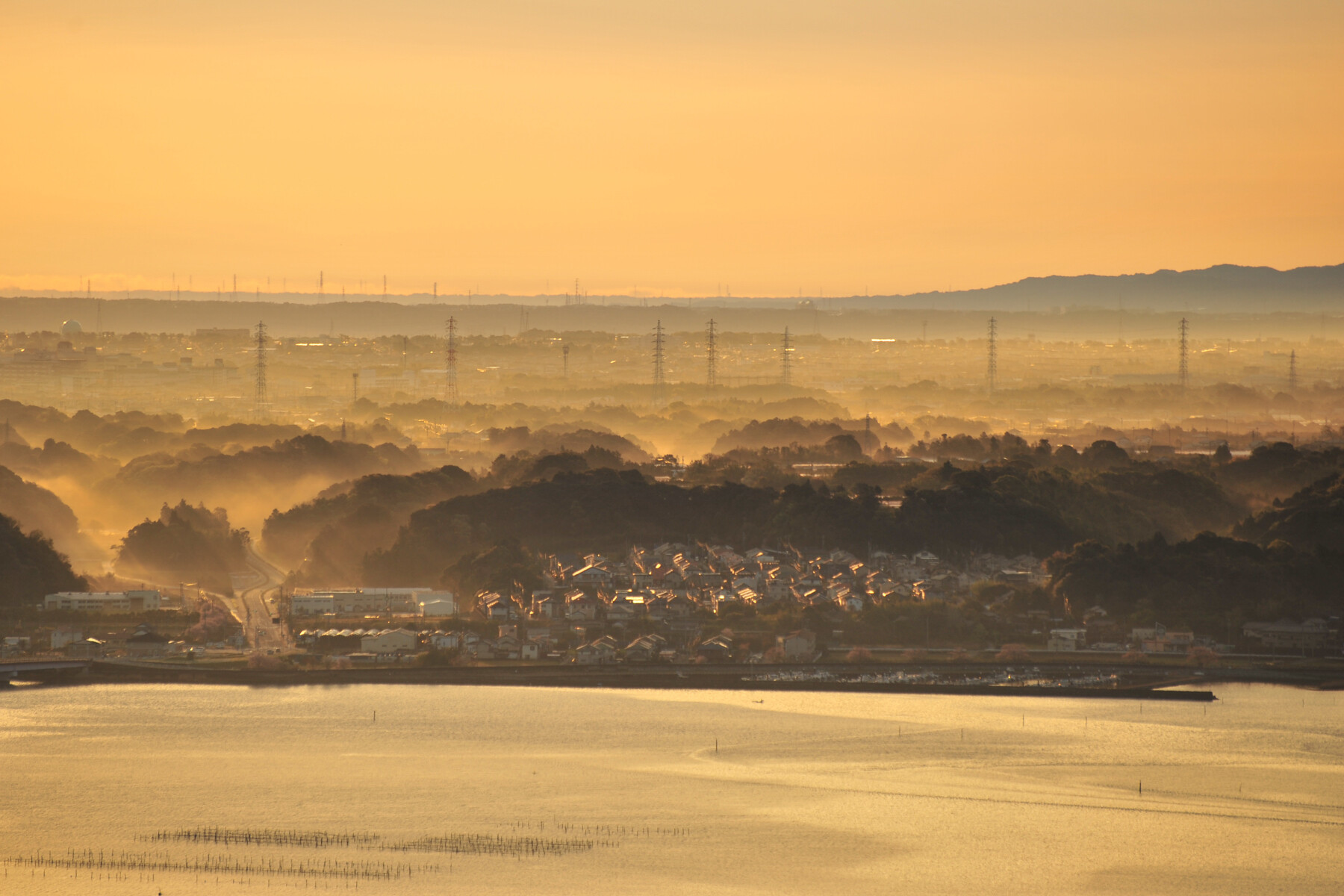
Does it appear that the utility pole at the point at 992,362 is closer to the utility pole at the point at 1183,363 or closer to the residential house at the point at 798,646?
the utility pole at the point at 1183,363

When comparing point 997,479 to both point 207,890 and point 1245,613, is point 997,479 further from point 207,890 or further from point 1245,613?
point 207,890

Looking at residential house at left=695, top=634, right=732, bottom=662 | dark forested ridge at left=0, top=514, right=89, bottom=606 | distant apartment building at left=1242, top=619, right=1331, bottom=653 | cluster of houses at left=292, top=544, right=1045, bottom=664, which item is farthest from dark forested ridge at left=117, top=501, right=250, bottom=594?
distant apartment building at left=1242, top=619, right=1331, bottom=653

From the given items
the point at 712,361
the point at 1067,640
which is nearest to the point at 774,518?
the point at 1067,640

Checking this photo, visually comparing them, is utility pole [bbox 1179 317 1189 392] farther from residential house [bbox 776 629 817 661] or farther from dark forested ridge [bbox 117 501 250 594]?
residential house [bbox 776 629 817 661]

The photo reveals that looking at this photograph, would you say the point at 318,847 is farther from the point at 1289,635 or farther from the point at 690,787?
the point at 1289,635

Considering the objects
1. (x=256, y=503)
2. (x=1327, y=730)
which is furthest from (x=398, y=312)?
(x=1327, y=730)

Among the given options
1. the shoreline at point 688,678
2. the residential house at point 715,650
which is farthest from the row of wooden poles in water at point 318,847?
the residential house at point 715,650
